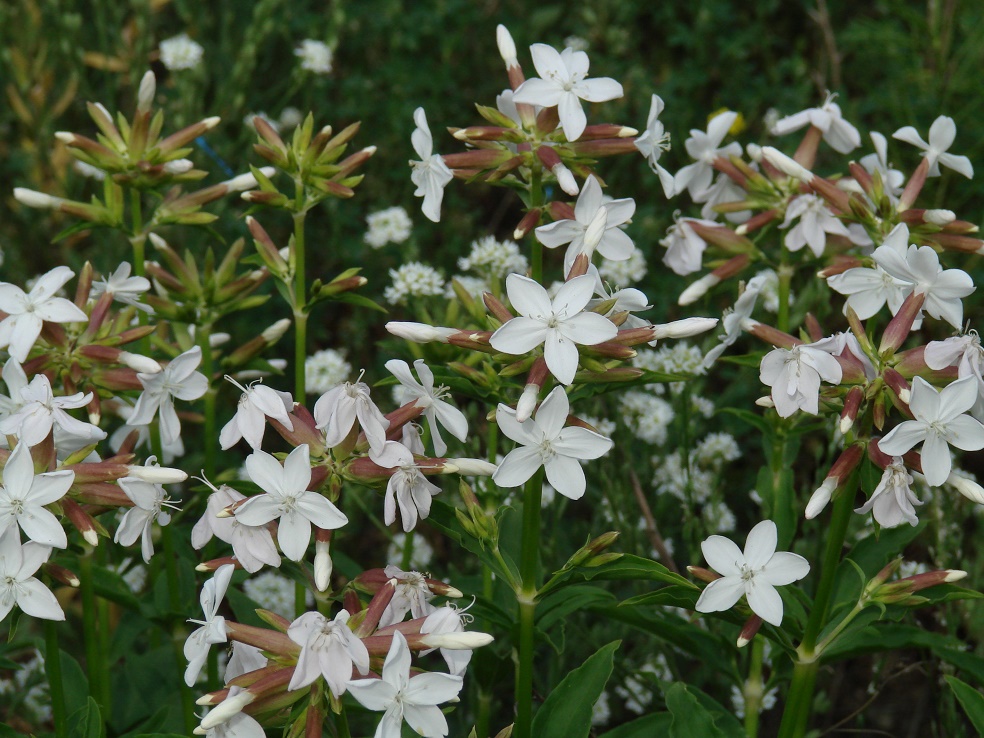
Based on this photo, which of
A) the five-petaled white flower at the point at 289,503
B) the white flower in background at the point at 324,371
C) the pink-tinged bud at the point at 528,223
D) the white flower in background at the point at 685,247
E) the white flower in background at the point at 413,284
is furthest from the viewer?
the white flower in background at the point at 324,371

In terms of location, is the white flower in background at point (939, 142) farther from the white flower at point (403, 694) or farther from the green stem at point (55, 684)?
the green stem at point (55, 684)

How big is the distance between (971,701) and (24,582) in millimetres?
1339

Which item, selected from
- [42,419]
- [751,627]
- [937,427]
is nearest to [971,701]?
[751,627]

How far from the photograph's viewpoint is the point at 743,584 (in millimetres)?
1452

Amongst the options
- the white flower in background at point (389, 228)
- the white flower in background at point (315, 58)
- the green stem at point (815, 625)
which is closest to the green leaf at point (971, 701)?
the green stem at point (815, 625)

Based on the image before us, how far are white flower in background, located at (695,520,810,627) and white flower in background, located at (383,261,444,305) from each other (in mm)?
1029

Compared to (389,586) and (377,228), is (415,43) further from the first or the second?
(389,586)

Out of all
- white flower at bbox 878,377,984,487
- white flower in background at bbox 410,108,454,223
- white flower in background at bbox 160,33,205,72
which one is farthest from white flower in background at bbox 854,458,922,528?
white flower in background at bbox 160,33,205,72

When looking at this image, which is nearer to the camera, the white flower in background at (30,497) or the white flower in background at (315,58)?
the white flower in background at (30,497)

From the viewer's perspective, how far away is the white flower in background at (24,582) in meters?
1.32

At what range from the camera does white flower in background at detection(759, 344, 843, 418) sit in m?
1.40

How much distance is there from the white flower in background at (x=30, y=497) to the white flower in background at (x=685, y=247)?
119cm

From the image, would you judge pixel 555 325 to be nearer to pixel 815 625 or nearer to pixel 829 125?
pixel 815 625

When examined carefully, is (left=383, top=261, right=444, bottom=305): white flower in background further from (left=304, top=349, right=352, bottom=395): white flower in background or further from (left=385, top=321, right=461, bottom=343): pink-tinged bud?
(left=385, top=321, right=461, bottom=343): pink-tinged bud
